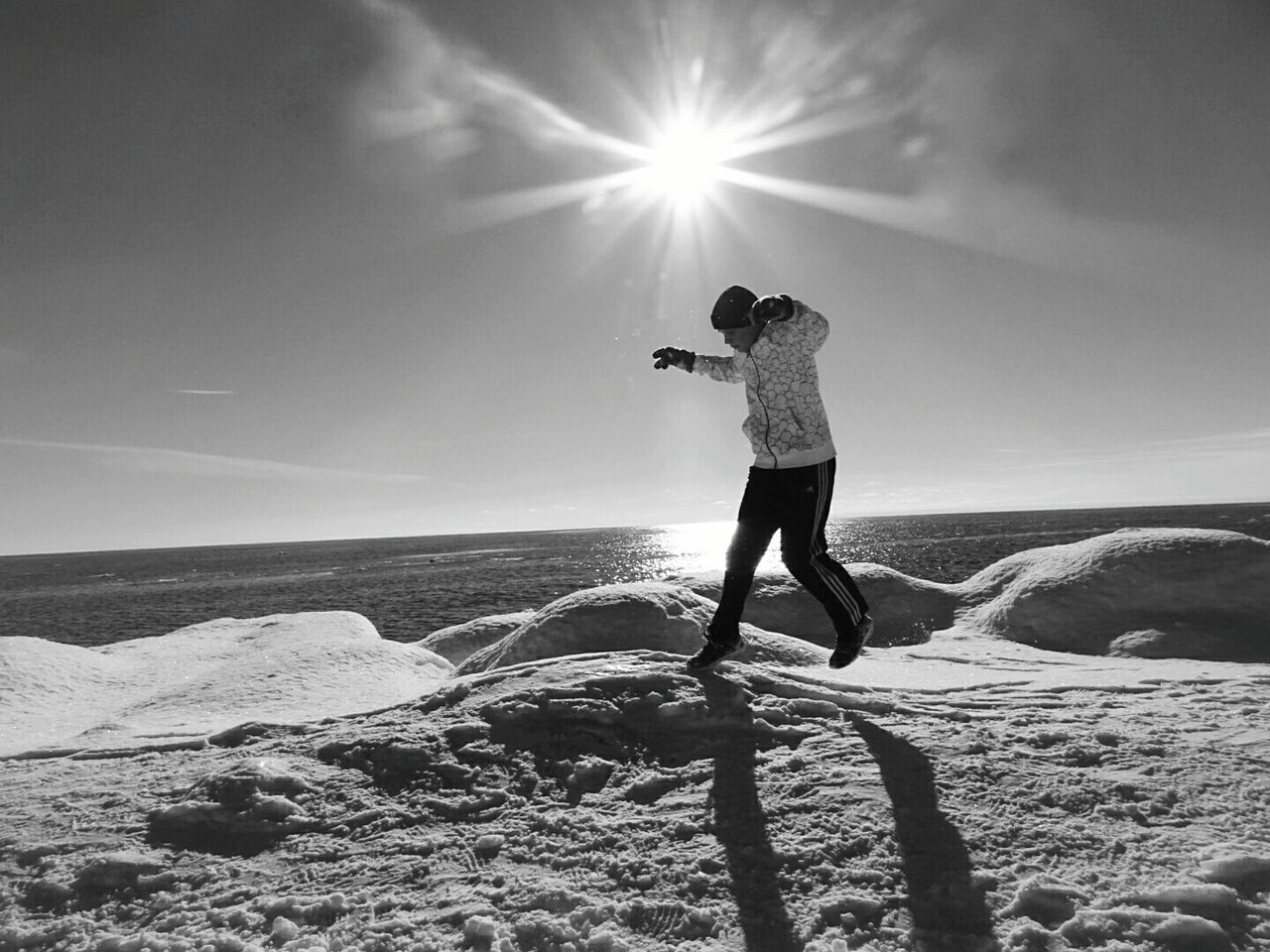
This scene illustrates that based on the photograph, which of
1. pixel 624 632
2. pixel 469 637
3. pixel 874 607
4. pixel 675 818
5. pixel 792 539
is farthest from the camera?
pixel 469 637

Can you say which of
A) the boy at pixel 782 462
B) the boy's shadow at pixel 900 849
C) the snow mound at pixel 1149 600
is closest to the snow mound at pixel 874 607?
the snow mound at pixel 1149 600

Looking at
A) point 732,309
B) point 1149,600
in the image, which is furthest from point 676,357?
point 1149,600

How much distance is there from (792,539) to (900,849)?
167 centimetres

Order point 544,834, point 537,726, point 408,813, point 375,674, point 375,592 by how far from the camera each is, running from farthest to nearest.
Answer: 1. point 375,592
2. point 375,674
3. point 537,726
4. point 408,813
5. point 544,834

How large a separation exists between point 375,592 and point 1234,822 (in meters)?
46.1

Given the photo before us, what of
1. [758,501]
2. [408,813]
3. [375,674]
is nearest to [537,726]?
[408,813]

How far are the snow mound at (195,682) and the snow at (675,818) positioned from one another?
76cm

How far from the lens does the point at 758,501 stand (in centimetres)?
358

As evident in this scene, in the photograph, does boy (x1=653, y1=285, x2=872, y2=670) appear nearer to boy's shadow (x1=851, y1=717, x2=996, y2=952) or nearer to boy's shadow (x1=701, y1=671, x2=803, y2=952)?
boy's shadow (x1=701, y1=671, x2=803, y2=952)

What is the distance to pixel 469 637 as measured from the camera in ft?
34.1

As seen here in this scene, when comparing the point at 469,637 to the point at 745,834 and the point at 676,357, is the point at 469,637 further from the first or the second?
the point at 745,834

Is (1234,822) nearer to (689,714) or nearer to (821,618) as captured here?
(689,714)

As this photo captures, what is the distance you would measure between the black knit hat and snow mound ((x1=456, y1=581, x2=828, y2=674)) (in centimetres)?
222

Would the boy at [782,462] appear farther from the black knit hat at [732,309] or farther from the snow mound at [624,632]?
the snow mound at [624,632]
